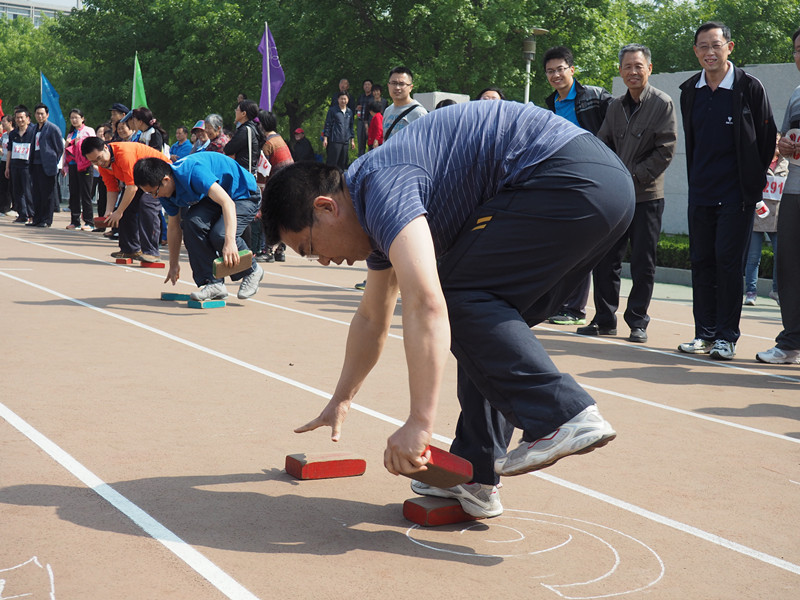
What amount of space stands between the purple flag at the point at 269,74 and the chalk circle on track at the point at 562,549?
14.8 meters

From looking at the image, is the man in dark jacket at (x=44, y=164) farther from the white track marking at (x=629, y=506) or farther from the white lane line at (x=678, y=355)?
the white track marking at (x=629, y=506)

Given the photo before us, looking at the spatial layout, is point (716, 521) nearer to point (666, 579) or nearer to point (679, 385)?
point (666, 579)

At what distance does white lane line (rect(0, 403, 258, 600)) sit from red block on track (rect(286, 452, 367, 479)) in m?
0.68

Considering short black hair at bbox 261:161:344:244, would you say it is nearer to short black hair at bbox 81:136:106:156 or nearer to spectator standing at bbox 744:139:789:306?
short black hair at bbox 81:136:106:156

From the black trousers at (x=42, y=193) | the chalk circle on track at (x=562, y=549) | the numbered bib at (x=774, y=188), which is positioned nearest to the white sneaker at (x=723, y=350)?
the chalk circle on track at (x=562, y=549)

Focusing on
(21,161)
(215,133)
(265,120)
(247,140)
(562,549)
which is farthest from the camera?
(21,161)

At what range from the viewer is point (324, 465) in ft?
12.7

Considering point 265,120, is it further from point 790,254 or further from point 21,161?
point 21,161

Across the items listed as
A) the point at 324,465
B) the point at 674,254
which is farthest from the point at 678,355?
the point at 674,254

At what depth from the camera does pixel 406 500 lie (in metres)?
3.50

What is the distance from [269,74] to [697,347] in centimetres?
1280

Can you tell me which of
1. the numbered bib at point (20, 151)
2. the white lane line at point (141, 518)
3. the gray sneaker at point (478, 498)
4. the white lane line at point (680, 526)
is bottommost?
the white lane line at point (141, 518)

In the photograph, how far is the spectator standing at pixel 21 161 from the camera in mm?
18516

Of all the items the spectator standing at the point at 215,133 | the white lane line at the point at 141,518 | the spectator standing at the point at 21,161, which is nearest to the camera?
the white lane line at the point at 141,518
